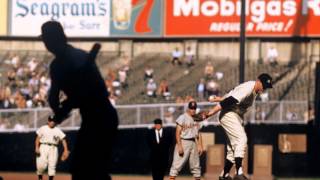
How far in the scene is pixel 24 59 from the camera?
38719mm

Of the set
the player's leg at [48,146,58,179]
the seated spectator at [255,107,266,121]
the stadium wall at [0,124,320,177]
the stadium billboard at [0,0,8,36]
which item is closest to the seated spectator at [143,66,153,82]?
the seated spectator at [255,107,266,121]

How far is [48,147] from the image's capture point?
61.3ft

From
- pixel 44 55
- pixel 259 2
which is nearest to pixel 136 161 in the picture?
pixel 44 55

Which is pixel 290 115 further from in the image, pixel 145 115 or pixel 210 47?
pixel 210 47

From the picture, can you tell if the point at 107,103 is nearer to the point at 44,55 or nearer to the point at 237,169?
the point at 237,169

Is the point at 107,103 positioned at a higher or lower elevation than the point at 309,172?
higher

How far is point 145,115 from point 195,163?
33.6 ft

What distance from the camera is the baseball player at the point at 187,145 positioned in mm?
16594

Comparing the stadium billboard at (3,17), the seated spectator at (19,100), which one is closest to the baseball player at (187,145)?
the seated spectator at (19,100)

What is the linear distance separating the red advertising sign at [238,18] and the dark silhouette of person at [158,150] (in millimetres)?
23792

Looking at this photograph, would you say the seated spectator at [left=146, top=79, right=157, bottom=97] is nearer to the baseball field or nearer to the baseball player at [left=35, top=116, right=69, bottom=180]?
the baseball field

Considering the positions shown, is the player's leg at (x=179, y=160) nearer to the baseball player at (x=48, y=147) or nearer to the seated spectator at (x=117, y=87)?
the baseball player at (x=48, y=147)

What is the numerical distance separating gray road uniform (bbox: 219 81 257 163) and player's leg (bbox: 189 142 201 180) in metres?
4.51

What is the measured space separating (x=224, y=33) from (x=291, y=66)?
5.63 m
